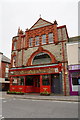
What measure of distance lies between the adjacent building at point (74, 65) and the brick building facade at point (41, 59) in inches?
23.7

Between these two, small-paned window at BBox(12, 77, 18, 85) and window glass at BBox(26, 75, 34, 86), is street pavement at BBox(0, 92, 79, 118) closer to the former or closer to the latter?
window glass at BBox(26, 75, 34, 86)

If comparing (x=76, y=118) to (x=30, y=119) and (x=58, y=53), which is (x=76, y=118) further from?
(x=58, y=53)

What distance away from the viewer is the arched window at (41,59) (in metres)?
18.9

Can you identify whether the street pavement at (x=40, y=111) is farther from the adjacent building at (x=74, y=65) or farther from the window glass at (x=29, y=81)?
the window glass at (x=29, y=81)

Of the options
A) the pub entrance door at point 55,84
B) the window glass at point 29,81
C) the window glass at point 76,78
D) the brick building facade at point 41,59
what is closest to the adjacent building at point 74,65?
the window glass at point 76,78

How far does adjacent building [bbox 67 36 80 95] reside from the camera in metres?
15.7

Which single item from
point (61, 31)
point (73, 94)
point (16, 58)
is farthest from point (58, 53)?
point (16, 58)

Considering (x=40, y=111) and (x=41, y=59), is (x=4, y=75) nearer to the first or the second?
(x=41, y=59)

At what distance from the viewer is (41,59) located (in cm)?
1936

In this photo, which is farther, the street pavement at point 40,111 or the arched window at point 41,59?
the arched window at point 41,59

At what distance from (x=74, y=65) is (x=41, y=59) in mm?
5655

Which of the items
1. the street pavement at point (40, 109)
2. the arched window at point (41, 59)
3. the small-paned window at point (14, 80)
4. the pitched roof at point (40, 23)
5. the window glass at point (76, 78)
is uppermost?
the pitched roof at point (40, 23)

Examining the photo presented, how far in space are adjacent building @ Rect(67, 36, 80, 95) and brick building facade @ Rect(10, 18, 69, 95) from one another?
1.97 ft

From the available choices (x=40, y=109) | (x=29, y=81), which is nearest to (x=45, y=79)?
(x=29, y=81)
